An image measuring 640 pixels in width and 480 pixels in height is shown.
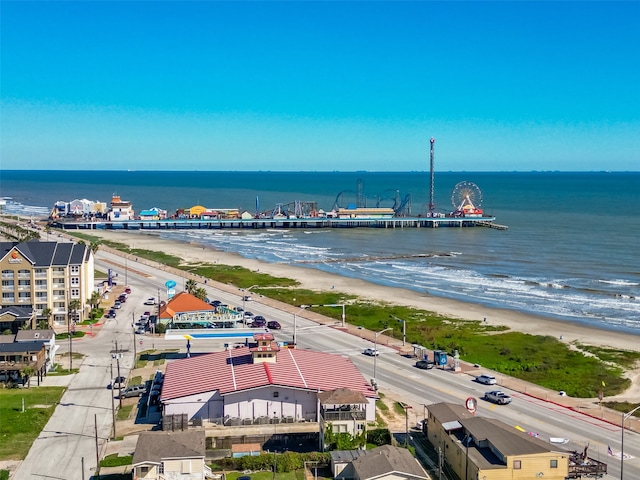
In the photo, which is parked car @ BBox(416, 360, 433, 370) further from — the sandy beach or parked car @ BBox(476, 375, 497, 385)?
the sandy beach

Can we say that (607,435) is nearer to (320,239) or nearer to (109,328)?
(109,328)

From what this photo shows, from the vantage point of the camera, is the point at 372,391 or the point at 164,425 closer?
the point at 164,425

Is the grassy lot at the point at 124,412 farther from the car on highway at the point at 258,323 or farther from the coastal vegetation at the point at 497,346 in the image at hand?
the coastal vegetation at the point at 497,346

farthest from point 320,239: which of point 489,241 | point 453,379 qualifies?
point 453,379

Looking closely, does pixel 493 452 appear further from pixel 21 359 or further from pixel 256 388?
pixel 21 359

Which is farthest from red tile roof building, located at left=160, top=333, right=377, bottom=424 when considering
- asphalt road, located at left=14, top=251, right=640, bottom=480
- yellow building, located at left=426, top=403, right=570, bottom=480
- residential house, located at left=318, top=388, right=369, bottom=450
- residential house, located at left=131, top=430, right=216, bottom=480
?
residential house, located at left=131, top=430, right=216, bottom=480
